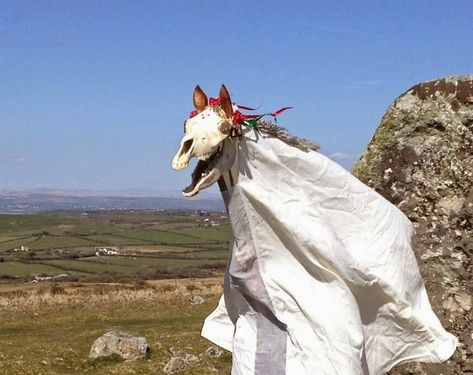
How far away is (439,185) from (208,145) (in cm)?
372

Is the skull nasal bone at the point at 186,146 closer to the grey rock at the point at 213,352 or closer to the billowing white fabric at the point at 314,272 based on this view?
the billowing white fabric at the point at 314,272

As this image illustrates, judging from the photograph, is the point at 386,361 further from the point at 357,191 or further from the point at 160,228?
the point at 160,228

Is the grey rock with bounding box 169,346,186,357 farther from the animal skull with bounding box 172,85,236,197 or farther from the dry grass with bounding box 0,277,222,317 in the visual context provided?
the dry grass with bounding box 0,277,222,317

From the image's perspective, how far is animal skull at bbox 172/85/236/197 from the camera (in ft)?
20.8

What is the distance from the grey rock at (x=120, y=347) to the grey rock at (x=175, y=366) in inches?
62.6

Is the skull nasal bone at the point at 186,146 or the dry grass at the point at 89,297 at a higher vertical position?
the skull nasal bone at the point at 186,146

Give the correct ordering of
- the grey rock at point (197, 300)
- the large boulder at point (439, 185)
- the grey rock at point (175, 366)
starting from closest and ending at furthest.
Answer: the large boulder at point (439, 185)
the grey rock at point (175, 366)
the grey rock at point (197, 300)

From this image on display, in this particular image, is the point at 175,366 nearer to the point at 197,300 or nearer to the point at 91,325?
the point at 91,325

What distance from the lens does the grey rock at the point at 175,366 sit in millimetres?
16775

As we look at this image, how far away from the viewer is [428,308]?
7047mm

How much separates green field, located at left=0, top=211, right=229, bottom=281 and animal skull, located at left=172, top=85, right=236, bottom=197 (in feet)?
188

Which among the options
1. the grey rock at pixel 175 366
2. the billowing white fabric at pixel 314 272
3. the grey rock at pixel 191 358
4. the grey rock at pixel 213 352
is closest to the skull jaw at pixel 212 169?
the billowing white fabric at pixel 314 272

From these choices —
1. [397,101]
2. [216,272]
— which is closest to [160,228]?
[216,272]

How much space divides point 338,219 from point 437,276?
2.71 metres
